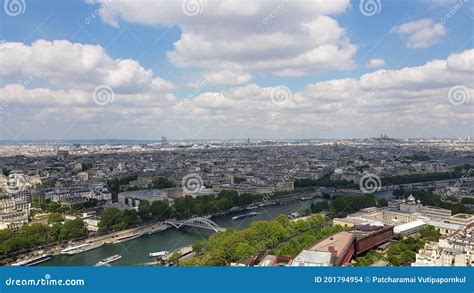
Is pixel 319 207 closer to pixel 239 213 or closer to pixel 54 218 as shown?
pixel 239 213

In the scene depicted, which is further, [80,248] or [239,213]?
[239,213]

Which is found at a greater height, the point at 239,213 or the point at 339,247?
the point at 339,247

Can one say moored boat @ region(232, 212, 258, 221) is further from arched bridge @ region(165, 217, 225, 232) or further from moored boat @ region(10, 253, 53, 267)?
moored boat @ region(10, 253, 53, 267)

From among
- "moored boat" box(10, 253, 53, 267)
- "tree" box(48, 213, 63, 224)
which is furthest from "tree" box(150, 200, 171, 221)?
"moored boat" box(10, 253, 53, 267)

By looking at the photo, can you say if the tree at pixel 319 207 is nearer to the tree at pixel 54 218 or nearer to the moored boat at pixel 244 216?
the moored boat at pixel 244 216

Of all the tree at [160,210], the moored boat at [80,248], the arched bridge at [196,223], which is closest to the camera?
the moored boat at [80,248]

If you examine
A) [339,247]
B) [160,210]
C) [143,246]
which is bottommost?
[143,246]

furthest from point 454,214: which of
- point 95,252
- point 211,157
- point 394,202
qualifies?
point 211,157

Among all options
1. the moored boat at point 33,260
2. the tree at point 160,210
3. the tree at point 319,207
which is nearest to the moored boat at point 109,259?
the moored boat at point 33,260

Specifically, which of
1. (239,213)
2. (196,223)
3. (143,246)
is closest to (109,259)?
(143,246)
